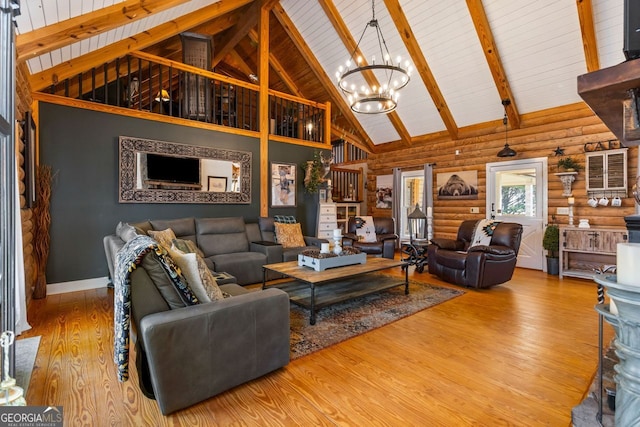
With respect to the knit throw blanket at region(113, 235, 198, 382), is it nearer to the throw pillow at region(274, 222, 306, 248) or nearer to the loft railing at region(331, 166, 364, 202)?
the throw pillow at region(274, 222, 306, 248)

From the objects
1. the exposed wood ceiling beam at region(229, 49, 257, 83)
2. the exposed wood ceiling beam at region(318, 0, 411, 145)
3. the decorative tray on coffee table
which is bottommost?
A: the decorative tray on coffee table

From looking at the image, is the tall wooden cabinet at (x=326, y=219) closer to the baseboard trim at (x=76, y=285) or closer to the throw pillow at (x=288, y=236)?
the throw pillow at (x=288, y=236)

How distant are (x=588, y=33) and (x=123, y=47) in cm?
655

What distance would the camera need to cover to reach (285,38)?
7.54m

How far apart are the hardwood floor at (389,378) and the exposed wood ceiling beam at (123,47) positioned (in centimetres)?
288

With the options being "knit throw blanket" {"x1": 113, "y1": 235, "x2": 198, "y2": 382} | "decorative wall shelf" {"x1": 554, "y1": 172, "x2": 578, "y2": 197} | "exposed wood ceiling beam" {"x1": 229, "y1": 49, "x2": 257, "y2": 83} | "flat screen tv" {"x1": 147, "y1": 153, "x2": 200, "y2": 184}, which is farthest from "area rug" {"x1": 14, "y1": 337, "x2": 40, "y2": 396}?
"exposed wood ceiling beam" {"x1": 229, "y1": 49, "x2": 257, "y2": 83}

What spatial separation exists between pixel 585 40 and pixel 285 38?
586 cm

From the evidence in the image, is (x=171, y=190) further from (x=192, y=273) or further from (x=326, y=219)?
(x=192, y=273)

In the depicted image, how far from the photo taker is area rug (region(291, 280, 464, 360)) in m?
2.70

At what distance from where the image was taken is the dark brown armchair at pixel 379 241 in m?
5.62

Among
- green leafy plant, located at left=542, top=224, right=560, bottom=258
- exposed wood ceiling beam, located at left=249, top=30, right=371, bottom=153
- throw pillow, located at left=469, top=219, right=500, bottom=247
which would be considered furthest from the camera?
exposed wood ceiling beam, located at left=249, top=30, right=371, bottom=153

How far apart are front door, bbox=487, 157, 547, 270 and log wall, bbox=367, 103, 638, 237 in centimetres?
12

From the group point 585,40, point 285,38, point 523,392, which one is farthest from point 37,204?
point 585,40

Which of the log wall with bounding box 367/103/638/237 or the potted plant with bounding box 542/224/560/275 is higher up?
the log wall with bounding box 367/103/638/237
